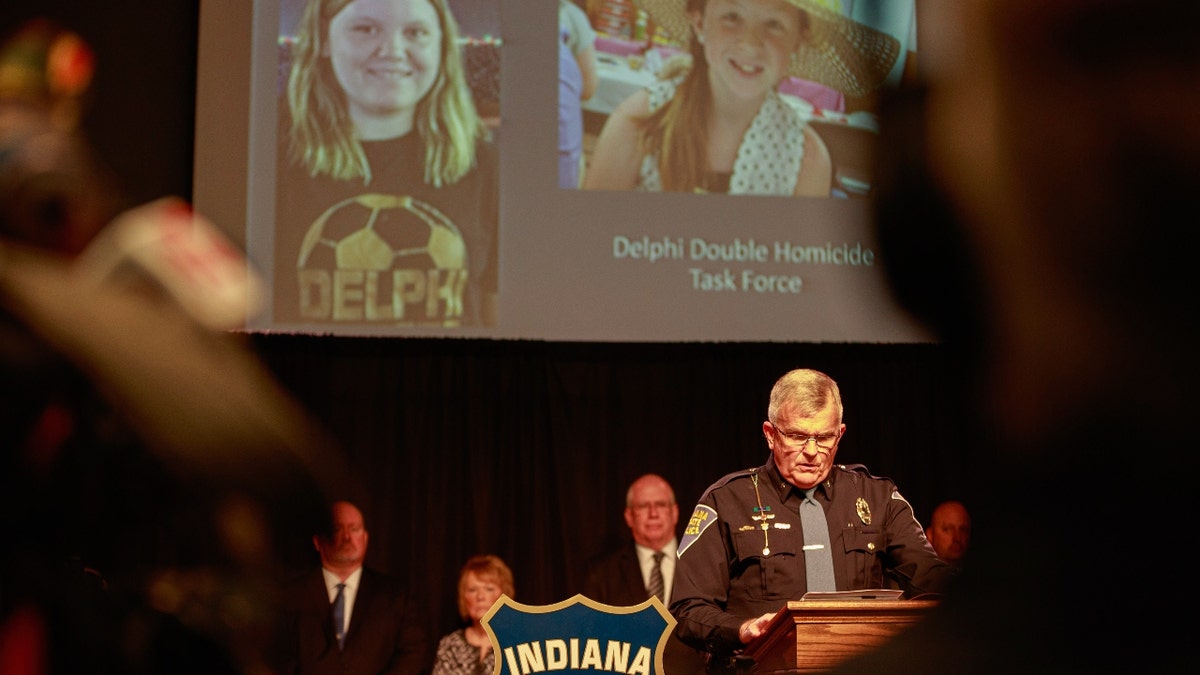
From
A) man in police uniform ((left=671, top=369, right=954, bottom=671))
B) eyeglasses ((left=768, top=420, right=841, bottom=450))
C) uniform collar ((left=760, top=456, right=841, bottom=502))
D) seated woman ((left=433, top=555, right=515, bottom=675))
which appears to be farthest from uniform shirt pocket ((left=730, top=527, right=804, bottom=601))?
seated woman ((left=433, top=555, right=515, bottom=675))

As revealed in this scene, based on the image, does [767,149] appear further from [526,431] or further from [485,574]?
[485,574]

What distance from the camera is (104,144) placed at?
23.1 feet

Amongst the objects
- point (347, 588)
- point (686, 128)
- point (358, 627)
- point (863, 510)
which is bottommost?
point (358, 627)

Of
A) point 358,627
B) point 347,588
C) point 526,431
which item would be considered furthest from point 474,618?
point 526,431

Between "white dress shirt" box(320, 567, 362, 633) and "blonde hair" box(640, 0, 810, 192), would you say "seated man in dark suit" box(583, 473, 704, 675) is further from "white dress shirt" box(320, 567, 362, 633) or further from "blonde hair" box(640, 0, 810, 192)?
"blonde hair" box(640, 0, 810, 192)

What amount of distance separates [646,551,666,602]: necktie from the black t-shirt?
1.59m

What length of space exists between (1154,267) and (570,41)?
6533 mm

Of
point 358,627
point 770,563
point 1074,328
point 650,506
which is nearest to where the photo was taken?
point 1074,328

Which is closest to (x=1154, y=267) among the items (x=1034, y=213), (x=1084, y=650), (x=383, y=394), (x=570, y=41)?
(x=1034, y=213)

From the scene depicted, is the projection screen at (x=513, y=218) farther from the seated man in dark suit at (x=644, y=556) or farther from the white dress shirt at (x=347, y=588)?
the white dress shirt at (x=347, y=588)

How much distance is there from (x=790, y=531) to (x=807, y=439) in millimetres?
253

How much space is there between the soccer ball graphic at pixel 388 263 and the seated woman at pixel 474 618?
51.0 inches

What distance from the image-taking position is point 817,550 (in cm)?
359

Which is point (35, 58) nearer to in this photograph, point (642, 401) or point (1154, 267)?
point (1154, 267)
